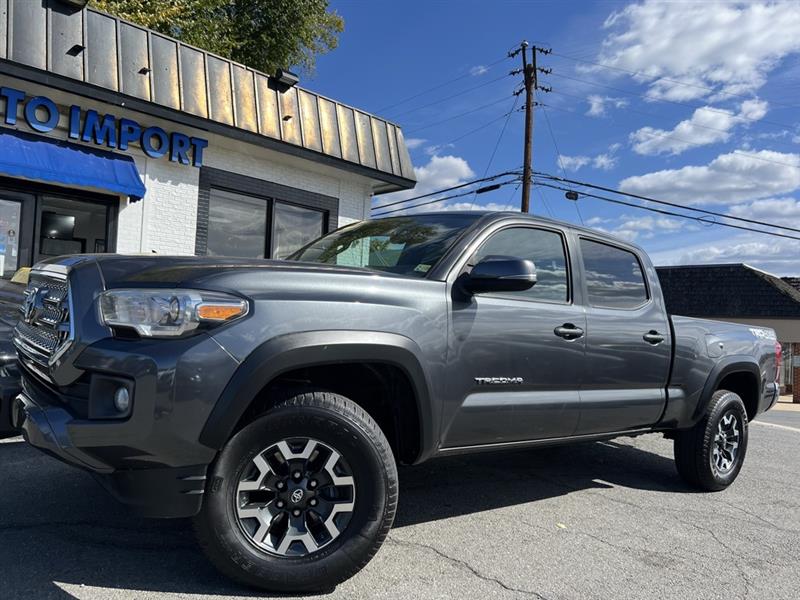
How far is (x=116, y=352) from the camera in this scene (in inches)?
96.6

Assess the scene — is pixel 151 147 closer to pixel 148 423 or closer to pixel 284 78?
pixel 284 78

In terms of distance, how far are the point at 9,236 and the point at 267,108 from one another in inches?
162

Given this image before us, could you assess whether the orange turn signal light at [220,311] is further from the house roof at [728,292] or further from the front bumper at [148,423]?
the house roof at [728,292]

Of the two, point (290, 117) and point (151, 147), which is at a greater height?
point (290, 117)

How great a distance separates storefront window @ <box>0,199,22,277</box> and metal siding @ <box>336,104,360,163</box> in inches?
199

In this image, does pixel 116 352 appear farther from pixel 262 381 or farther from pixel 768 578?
pixel 768 578

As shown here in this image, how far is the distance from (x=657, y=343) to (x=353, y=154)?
7.89 metres

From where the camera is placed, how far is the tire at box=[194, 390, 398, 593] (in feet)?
8.61

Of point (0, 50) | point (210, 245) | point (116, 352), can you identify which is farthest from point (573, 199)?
point (116, 352)

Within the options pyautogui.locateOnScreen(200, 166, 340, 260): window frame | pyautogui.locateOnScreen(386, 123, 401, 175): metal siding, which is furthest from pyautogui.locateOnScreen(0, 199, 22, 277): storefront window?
pyautogui.locateOnScreen(386, 123, 401, 175): metal siding

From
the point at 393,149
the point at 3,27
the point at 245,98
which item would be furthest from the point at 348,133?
the point at 3,27

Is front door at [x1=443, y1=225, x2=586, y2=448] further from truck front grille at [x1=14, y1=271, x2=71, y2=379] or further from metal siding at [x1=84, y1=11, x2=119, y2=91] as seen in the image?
metal siding at [x1=84, y1=11, x2=119, y2=91]

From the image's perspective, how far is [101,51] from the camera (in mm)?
8281

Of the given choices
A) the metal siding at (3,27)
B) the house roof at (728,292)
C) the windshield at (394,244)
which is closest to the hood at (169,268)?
the windshield at (394,244)
